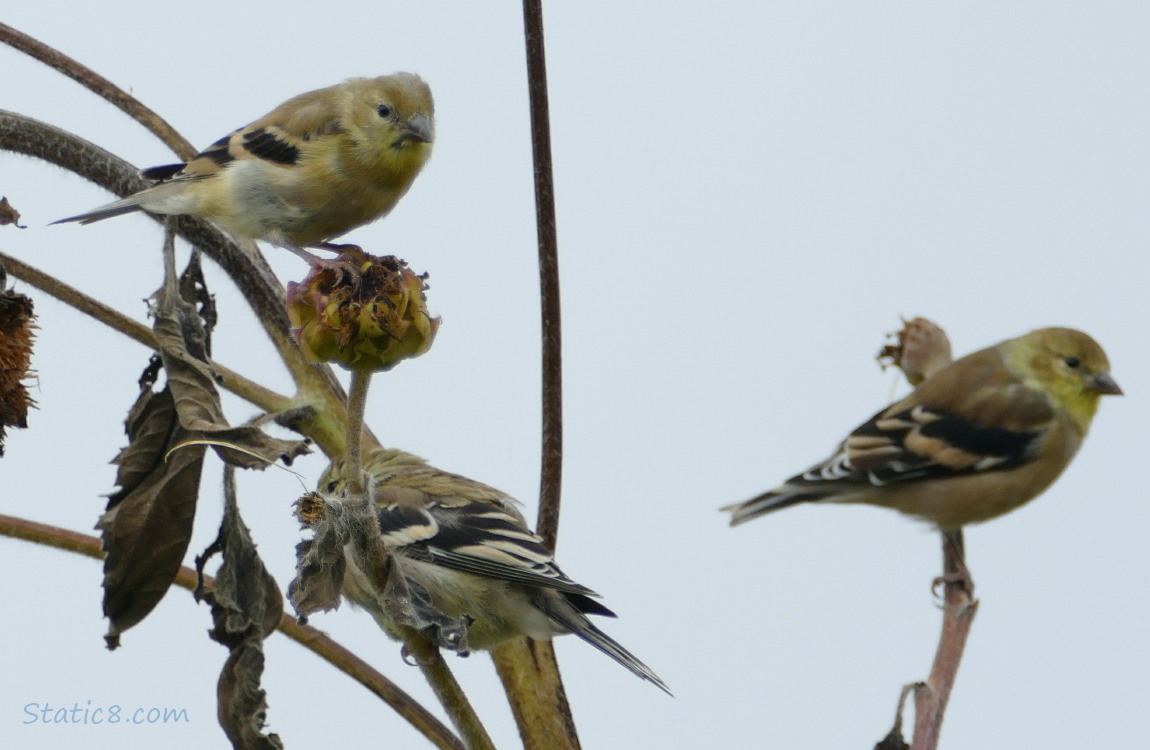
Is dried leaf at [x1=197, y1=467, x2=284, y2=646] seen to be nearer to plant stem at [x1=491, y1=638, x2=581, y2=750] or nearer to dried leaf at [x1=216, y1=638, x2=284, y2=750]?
dried leaf at [x1=216, y1=638, x2=284, y2=750]

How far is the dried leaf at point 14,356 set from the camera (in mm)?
2291

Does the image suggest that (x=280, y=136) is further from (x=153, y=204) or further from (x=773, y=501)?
(x=773, y=501)

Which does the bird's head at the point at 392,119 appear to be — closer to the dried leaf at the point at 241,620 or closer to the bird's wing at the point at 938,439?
the dried leaf at the point at 241,620

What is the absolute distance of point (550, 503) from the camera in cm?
210

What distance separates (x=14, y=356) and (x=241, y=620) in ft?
2.34

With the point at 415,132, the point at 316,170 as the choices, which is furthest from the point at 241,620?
the point at 415,132

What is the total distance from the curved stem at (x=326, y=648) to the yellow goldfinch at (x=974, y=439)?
6.72 ft

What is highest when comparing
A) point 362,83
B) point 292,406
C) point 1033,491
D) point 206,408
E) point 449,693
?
point 362,83

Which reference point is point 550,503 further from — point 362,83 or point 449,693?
point 362,83

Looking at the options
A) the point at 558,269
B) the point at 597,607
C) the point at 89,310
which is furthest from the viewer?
the point at 597,607

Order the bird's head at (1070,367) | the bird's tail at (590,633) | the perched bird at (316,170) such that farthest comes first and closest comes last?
the bird's head at (1070,367)
the perched bird at (316,170)
the bird's tail at (590,633)

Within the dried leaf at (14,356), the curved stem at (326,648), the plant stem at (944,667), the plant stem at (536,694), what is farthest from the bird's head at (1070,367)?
the dried leaf at (14,356)

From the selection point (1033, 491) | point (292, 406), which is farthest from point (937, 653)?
point (1033, 491)

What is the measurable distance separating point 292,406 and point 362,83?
4.20 feet
